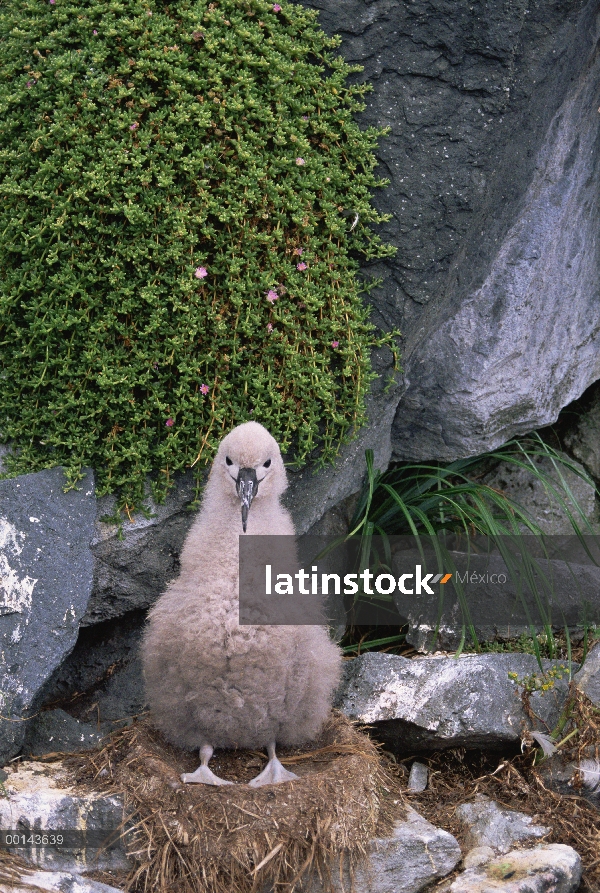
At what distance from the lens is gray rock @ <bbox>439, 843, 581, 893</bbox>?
3.47 meters

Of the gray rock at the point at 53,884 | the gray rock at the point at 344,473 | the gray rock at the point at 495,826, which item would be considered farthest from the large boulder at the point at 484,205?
the gray rock at the point at 53,884

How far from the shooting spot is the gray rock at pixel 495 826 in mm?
3834

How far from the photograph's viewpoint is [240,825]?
137 inches

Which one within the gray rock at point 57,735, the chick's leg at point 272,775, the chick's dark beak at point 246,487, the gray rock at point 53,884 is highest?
the chick's dark beak at point 246,487

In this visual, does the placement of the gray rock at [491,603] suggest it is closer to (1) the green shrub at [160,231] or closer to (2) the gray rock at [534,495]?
(2) the gray rock at [534,495]

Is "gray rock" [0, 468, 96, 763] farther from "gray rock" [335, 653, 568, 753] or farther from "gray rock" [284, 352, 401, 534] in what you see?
"gray rock" [335, 653, 568, 753]

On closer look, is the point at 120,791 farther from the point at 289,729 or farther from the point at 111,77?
the point at 111,77

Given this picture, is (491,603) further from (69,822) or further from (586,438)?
(69,822)

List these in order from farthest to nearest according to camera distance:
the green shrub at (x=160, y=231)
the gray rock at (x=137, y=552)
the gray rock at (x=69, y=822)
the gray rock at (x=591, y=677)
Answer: the gray rock at (x=591, y=677), the gray rock at (x=137, y=552), the green shrub at (x=160, y=231), the gray rock at (x=69, y=822)

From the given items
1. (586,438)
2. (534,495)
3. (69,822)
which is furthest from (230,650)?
(586,438)

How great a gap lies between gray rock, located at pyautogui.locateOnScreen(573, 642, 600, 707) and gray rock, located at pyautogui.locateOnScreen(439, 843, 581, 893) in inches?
38.7

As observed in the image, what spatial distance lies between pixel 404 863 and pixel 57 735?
1654mm

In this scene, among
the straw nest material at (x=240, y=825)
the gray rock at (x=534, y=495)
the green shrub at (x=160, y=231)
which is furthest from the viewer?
the gray rock at (x=534, y=495)

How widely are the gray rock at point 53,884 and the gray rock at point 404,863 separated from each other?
787 millimetres
